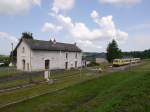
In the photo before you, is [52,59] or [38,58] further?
[52,59]

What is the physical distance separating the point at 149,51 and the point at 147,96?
134 m

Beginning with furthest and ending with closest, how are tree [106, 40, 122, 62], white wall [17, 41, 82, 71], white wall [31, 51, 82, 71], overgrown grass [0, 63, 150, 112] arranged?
tree [106, 40, 122, 62] → white wall [31, 51, 82, 71] → white wall [17, 41, 82, 71] → overgrown grass [0, 63, 150, 112]

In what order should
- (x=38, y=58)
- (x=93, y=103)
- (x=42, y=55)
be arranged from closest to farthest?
(x=93, y=103)
(x=38, y=58)
(x=42, y=55)

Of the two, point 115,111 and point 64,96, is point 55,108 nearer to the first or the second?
point 64,96

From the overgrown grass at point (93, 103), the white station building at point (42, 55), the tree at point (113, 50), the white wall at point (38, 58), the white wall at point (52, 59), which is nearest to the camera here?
the overgrown grass at point (93, 103)

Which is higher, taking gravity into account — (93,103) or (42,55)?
(42,55)

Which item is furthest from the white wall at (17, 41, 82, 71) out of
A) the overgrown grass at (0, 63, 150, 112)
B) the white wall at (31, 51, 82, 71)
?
the overgrown grass at (0, 63, 150, 112)

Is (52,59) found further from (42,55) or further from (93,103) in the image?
(93,103)

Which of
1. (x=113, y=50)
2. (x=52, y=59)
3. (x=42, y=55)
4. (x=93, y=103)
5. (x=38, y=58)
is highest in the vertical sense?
(x=113, y=50)

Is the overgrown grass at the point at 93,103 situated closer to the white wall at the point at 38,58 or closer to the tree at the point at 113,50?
the white wall at the point at 38,58

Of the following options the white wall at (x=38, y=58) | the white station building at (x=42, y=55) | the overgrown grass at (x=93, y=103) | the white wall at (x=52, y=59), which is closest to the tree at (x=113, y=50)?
the white wall at (x=52, y=59)

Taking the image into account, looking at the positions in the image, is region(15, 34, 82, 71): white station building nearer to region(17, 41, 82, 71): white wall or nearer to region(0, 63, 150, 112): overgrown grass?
region(17, 41, 82, 71): white wall

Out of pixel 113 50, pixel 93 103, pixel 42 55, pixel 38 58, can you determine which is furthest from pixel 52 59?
pixel 93 103

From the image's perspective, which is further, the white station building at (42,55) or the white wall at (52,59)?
the white wall at (52,59)
